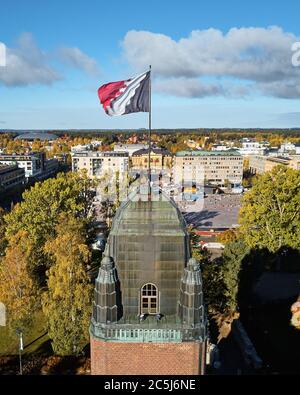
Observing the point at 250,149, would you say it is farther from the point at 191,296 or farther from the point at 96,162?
the point at 191,296

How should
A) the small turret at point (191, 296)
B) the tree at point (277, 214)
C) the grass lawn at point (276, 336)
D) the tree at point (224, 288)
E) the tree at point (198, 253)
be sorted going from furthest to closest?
the tree at point (277, 214) < the tree at point (198, 253) < the tree at point (224, 288) < the grass lawn at point (276, 336) < the small turret at point (191, 296)

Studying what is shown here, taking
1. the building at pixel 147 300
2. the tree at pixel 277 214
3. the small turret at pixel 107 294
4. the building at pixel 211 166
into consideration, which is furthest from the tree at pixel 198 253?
the building at pixel 211 166

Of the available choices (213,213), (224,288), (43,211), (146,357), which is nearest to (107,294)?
(146,357)

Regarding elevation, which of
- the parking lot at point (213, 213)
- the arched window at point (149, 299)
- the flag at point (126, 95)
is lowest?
the parking lot at point (213, 213)

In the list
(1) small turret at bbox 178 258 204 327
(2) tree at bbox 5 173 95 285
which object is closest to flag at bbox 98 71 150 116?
(1) small turret at bbox 178 258 204 327

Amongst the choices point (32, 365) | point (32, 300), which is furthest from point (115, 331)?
point (32, 300)

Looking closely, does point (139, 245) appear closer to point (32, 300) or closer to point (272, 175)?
point (32, 300)

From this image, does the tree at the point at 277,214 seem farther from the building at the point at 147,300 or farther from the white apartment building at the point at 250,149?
the white apartment building at the point at 250,149
